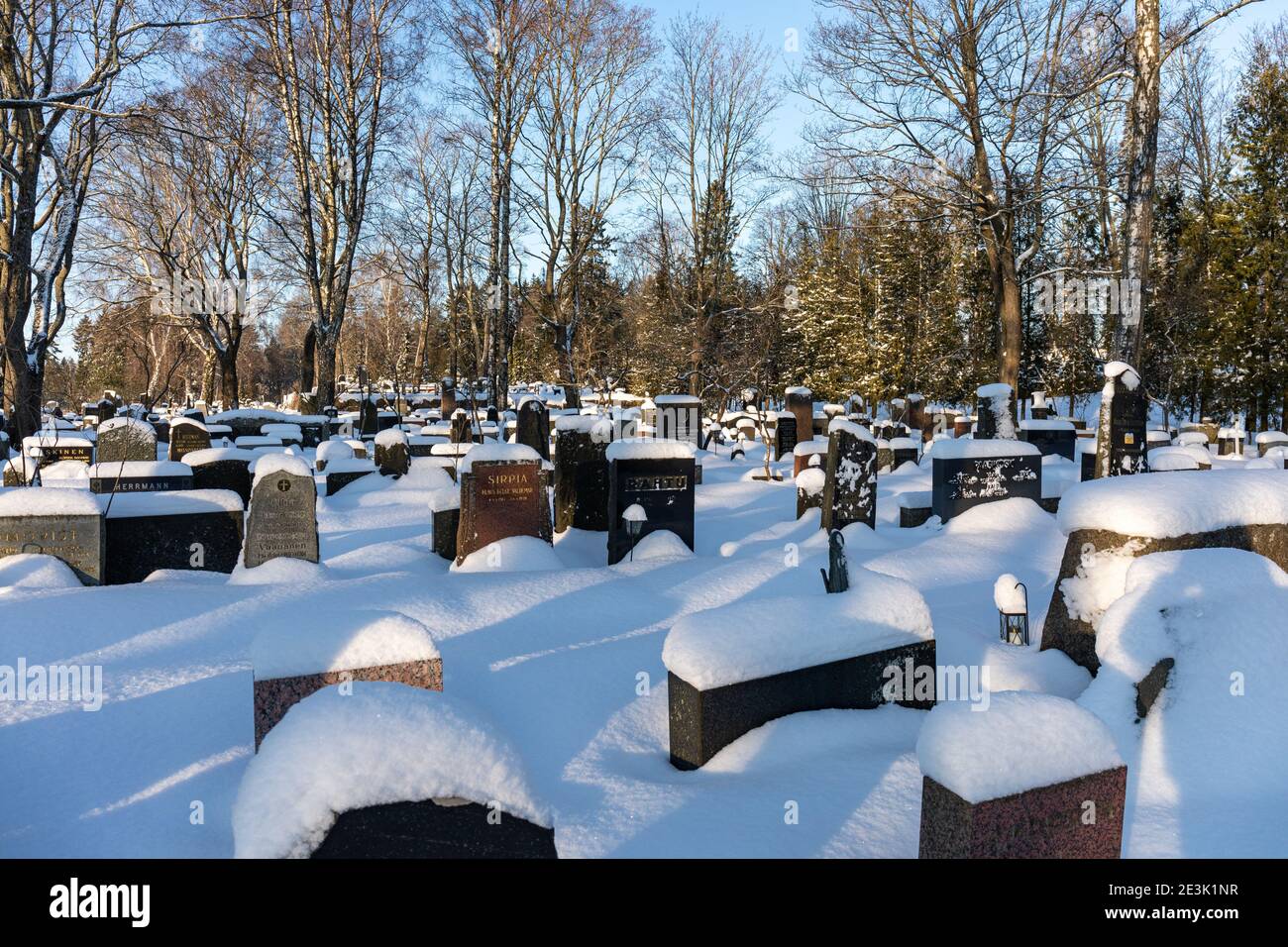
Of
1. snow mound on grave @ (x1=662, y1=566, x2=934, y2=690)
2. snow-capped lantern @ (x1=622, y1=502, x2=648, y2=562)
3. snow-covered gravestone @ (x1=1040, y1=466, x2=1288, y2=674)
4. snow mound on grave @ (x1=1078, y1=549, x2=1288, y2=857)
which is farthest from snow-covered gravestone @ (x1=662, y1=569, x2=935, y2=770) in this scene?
snow-capped lantern @ (x1=622, y1=502, x2=648, y2=562)

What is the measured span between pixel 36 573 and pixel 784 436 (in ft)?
50.0

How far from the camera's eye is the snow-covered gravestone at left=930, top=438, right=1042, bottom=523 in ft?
35.9

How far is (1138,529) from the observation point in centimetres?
503

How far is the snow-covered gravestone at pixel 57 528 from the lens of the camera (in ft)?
22.5

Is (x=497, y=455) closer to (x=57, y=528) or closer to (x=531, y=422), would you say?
(x=57, y=528)

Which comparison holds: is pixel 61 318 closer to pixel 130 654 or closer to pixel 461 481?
pixel 461 481

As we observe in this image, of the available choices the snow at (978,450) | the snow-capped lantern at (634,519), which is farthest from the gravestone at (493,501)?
the snow at (978,450)

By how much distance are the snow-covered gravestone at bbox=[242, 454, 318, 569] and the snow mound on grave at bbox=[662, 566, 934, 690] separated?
15.8 ft

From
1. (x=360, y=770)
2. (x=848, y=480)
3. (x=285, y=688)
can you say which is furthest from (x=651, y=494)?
(x=360, y=770)

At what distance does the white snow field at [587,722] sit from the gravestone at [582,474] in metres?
3.50

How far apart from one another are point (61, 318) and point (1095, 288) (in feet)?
103

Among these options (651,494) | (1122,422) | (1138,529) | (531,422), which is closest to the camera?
(1138,529)

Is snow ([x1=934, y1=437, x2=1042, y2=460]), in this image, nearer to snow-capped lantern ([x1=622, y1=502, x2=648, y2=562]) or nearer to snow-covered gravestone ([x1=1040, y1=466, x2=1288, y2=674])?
snow-capped lantern ([x1=622, y1=502, x2=648, y2=562])
